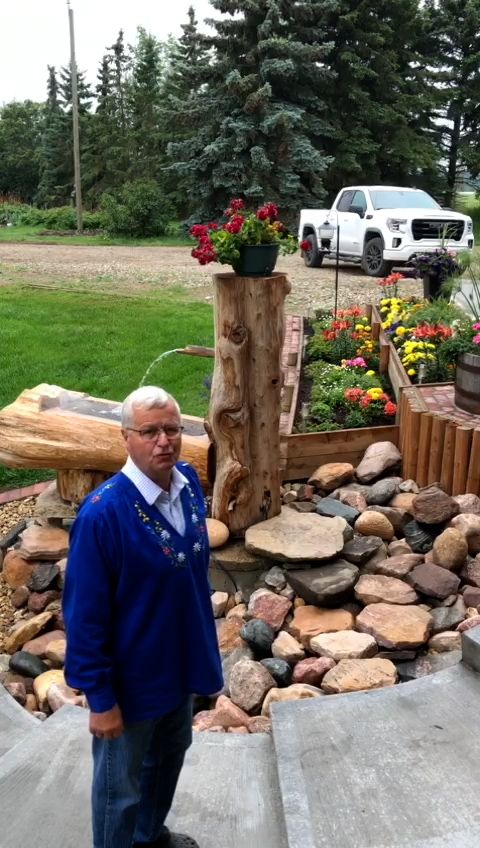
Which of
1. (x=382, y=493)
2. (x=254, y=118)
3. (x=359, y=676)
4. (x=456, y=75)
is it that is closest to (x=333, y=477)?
(x=382, y=493)

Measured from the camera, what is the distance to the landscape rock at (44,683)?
368cm

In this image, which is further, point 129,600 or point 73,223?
point 73,223

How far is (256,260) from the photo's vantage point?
171 inches

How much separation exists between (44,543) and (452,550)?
272 centimetres

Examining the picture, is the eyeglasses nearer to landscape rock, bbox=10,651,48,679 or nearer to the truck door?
landscape rock, bbox=10,651,48,679

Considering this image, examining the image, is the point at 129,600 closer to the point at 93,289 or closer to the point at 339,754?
the point at 339,754

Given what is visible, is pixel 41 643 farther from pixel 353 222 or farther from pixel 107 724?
pixel 353 222

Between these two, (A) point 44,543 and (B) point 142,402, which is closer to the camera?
(B) point 142,402

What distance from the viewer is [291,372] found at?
7762mm

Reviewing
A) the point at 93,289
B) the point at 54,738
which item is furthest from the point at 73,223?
the point at 54,738

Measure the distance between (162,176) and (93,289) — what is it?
22210mm

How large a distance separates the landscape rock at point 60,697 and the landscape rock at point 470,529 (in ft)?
7.39

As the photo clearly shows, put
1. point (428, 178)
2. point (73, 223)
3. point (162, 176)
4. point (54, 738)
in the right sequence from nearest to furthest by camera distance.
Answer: point (54, 738), point (73, 223), point (428, 178), point (162, 176)

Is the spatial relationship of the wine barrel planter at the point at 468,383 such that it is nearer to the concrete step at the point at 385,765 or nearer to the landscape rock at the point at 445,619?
the landscape rock at the point at 445,619
